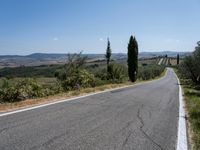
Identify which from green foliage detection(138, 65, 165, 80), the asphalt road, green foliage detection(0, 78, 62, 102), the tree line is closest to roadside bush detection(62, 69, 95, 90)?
green foliage detection(0, 78, 62, 102)

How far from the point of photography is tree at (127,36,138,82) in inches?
1700

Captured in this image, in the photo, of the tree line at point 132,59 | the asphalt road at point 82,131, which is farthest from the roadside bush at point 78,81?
the tree line at point 132,59

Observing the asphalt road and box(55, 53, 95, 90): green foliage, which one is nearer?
the asphalt road

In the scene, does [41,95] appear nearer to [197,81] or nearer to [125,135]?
[125,135]

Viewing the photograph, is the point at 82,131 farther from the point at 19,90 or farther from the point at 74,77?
the point at 74,77

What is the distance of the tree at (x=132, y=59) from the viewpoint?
4319cm

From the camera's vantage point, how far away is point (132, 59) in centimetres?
4369

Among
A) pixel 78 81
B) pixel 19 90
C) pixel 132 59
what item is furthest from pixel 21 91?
pixel 132 59

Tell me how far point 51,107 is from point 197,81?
47.4 m

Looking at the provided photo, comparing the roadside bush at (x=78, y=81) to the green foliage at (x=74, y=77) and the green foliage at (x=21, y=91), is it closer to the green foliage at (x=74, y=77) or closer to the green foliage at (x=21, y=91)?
the green foliage at (x=74, y=77)

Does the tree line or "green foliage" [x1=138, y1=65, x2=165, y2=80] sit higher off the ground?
the tree line

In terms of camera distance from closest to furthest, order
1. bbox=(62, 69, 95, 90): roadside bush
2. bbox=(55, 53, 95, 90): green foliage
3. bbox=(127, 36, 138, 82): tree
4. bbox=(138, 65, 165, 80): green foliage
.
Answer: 1. bbox=(62, 69, 95, 90): roadside bush
2. bbox=(55, 53, 95, 90): green foliage
3. bbox=(127, 36, 138, 82): tree
4. bbox=(138, 65, 165, 80): green foliage

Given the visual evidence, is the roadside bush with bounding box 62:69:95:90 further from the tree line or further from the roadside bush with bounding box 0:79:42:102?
the tree line

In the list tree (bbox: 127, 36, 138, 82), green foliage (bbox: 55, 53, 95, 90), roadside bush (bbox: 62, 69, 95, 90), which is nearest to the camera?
roadside bush (bbox: 62, 69, 95, 90)
